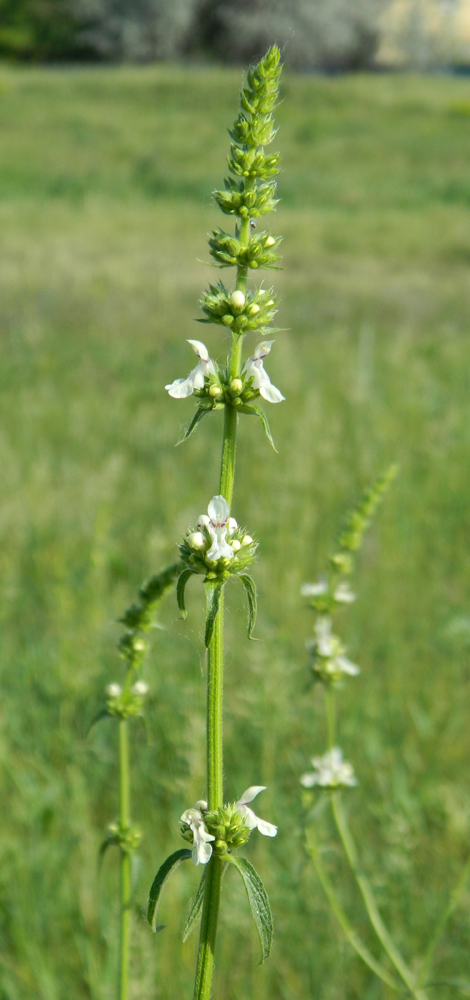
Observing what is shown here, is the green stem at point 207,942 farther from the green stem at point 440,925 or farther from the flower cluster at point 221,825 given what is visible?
the green stem at point 440,925

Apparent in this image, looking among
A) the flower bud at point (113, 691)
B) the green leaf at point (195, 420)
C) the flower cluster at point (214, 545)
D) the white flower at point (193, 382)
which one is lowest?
the flower bud at point (113, 691)

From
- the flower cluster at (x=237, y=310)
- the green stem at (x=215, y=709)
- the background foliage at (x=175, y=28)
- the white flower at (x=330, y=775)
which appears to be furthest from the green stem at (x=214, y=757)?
the background foliage at (x=175, y=28)

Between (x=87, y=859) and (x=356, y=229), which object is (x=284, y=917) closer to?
(x=87, y=859)

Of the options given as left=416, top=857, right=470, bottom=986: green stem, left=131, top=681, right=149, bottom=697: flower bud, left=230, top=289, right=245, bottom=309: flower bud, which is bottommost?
left=416, top=857, right=470, bottom=986: green stem

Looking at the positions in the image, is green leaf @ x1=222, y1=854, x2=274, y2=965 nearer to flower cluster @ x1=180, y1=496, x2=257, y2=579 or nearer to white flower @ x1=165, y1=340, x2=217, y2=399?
flower cluster @ x1=180, y1=496, x2=257, y2=579

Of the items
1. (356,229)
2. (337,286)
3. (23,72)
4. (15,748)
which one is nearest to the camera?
(15,748)

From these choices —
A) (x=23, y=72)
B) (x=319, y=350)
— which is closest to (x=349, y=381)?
(x=319, y=350)

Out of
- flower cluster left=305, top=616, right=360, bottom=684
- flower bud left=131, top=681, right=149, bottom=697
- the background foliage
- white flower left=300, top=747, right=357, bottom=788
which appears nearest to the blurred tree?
the background foliage
